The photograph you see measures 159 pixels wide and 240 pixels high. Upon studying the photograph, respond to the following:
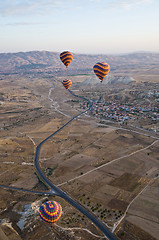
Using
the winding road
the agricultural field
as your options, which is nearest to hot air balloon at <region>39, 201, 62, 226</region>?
the agricultural field

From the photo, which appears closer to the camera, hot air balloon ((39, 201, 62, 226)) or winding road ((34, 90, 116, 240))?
hot air balloon ((39, 201, 62, 226))

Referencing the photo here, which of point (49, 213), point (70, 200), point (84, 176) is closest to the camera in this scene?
point (49, 213)

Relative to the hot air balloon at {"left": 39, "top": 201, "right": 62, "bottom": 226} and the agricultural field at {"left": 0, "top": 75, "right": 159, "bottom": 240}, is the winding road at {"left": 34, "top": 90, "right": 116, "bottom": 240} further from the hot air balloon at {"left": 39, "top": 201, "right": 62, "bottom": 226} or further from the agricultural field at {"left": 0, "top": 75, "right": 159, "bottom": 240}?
the hot air balloon at {"left": 39, "top": 201, "right": 62, "bottom": 226}

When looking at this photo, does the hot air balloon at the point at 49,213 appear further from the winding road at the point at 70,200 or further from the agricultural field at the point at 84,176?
the winding road at the point at 70,200

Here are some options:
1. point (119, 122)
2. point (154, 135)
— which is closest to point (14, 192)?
point (154, 135)

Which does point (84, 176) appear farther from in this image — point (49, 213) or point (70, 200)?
point (49, 213)

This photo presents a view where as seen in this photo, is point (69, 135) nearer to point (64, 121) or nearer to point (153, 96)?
point (64, 121)

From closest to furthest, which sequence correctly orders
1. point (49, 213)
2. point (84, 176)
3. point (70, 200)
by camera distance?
point (49, 213) < point (70, 200) < point (84, 176)

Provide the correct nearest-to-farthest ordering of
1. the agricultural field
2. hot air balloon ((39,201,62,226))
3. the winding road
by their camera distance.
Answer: hot air balloon ((39,201,62,226)), the winding road, the agricultural field

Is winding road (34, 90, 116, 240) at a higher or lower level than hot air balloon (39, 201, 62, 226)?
lower

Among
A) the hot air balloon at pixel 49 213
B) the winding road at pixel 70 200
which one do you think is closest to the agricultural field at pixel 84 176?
the winding road at pixel 70 200

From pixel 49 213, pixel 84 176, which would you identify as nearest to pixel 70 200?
pixel 84 176

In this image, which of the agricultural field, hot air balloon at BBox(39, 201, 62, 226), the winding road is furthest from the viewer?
the agricultural field
